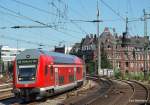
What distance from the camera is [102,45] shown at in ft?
461

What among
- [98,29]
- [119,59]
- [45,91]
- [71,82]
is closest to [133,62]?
[119,59]

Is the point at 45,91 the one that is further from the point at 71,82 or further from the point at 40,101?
the point at 71,82

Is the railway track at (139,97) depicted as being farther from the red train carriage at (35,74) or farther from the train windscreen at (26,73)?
the train windscreen at (26,73)

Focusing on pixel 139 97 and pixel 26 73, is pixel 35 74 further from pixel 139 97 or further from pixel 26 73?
pixel 139 97

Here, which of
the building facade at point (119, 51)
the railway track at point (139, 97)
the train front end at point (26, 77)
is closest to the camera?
the train front end at point (26, 77)

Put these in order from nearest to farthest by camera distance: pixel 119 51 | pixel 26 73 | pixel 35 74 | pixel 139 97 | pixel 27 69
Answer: pixel 35 74, pixel 26 73, pixel 27 69, pixel 139 97, pixel 119 51

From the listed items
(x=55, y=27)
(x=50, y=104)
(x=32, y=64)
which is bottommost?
(x=50, y=104)

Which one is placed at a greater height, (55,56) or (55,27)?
(55,27)

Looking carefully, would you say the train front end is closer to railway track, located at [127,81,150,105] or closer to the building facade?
railway track, located at [127,81,150,105]

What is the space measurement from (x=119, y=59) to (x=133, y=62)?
6.21 meters

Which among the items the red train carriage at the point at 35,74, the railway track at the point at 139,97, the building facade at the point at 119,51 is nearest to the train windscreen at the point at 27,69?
the red train carriage at the point at 35,74

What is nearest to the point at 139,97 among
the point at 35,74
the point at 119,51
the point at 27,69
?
the point at 35,74

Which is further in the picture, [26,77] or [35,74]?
[26,77]

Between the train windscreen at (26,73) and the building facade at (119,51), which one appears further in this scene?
the building facade at (119,51)
